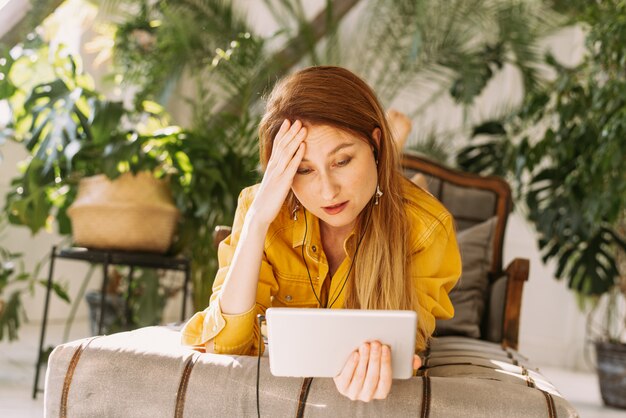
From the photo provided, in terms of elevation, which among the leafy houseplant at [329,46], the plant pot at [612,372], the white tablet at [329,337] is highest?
the leafy houseplant at [329,46]

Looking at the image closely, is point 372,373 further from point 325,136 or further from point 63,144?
point 63,144

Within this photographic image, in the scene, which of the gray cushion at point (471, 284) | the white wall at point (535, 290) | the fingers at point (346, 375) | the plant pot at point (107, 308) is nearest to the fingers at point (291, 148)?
the fingers at point (346, 375)

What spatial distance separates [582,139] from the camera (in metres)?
3.48

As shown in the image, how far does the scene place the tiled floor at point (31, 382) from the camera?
260 centimetres

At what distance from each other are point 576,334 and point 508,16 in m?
1.97

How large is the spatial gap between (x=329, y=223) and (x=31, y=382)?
6.45ft

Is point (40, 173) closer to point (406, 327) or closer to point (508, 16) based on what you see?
point (406, 327)

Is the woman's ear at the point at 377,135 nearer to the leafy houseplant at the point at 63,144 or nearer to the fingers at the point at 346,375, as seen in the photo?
the fingers at the point at 346,375

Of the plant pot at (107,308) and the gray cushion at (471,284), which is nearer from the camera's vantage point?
the gray cushion at (471,284)

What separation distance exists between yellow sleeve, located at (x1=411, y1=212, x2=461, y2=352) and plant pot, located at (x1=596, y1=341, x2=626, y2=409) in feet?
8.15

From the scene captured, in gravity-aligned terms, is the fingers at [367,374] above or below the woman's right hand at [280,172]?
below

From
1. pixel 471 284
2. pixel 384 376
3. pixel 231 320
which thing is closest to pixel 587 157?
pixel 471 284

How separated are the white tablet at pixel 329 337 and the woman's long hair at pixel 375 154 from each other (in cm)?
30

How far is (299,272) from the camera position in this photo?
1587 mm
